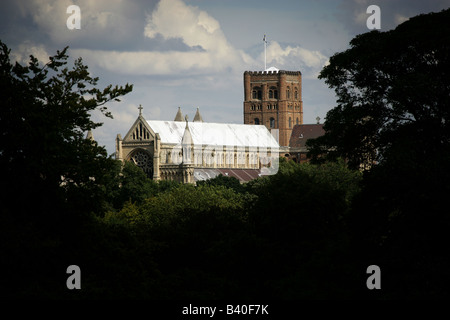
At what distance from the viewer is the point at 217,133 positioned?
17225 centimetres

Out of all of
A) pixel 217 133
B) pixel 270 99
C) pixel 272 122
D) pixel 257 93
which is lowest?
pixel 217 133

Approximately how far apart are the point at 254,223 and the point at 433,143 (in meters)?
11.0

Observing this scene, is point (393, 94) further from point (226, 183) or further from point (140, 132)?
point (140, 132)

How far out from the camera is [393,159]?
104 feet

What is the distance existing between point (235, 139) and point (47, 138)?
474 ft

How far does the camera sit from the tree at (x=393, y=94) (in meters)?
33.5

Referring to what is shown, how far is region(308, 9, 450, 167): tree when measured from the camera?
3350cm

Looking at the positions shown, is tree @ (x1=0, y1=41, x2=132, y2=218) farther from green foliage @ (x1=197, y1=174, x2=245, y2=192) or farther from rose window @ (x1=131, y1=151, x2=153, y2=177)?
rose window @ (x1=131, y1=151, x2=153, y2=177)

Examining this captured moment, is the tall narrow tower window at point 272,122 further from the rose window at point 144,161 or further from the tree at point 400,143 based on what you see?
the tree at point 400,143

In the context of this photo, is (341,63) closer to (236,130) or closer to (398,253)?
(398,253)

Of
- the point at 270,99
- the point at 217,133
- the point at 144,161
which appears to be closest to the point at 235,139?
the point at 217,133

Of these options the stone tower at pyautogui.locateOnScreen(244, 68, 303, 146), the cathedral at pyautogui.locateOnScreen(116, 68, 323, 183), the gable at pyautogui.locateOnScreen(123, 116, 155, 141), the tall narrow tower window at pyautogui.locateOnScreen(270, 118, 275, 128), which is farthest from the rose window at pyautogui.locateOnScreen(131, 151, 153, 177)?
the tall narrow tower window at pyautogui.locateOnScreen(270, 118, 275, 128)

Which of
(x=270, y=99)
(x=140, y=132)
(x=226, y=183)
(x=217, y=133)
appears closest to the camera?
(x=226, y=183)
